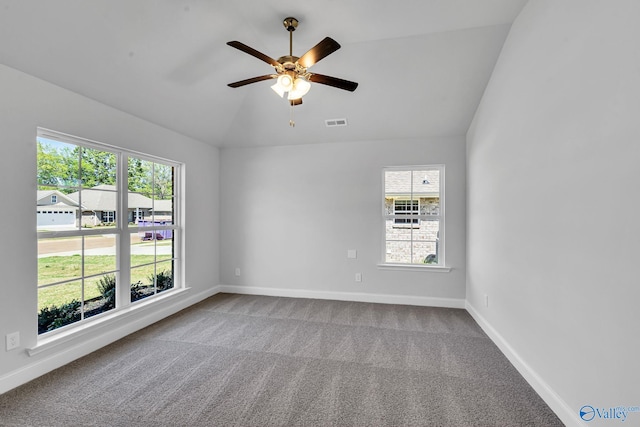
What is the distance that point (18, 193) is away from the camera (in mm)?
2197

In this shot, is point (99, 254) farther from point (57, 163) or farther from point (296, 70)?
point (296, 70)

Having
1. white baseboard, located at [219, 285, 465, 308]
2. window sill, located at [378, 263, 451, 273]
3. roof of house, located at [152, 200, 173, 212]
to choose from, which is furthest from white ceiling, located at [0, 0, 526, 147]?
white baseboard, located at [219, 285, 465, 308]

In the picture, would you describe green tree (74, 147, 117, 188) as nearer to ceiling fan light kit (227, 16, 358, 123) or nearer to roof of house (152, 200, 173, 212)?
roof of house (152, 200, 173, 212)

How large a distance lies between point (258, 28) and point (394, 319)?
12.0ft

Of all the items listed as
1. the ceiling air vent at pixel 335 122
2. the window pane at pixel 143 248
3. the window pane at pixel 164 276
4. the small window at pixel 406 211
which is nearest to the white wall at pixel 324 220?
the small window at pixel 406 211

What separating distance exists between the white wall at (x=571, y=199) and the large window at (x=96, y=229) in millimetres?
3990

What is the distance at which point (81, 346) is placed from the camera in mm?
2639

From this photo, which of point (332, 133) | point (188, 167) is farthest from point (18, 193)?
point (332, 133)

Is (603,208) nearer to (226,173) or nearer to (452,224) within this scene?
(452,224)

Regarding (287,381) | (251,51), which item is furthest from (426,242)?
(251,51)

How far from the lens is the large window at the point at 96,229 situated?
8.16ft

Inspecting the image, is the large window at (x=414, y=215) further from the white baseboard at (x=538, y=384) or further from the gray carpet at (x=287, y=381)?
the white baseboard at (x=538, y=384)

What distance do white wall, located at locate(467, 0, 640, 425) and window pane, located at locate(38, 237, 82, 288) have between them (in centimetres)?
403

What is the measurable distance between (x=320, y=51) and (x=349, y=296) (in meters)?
3.42
